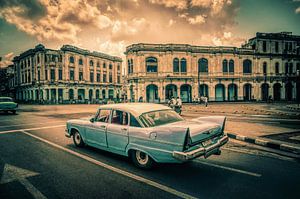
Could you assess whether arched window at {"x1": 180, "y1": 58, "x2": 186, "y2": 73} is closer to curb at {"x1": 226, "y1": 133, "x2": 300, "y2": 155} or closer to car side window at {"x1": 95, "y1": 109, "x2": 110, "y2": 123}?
curb at {"x1": 226, "y1": 133, "x2": 300, "y2": 155}

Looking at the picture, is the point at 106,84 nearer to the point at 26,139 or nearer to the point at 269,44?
the point at 269,44

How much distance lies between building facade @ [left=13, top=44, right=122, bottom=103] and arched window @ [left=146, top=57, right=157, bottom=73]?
1796cm

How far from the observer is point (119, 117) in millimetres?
4895

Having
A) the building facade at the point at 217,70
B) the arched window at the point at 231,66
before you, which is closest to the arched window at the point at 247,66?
the building facade at the point at 217,70

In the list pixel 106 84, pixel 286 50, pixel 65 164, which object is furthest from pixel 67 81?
pixel 286 50

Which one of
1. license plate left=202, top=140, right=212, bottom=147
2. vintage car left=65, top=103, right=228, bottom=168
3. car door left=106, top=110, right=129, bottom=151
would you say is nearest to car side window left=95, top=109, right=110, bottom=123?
vintage car left=65, top=103, right=228, bottom=168

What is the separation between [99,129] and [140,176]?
1.97m

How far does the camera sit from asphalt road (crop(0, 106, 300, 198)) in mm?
3289

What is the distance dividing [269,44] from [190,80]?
745 inches

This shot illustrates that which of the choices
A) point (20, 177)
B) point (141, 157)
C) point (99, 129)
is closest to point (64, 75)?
point (99, 129)

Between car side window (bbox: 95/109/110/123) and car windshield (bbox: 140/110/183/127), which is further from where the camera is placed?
car side window (bbox: 95/109/110/123)

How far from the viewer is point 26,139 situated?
7512 millimetres

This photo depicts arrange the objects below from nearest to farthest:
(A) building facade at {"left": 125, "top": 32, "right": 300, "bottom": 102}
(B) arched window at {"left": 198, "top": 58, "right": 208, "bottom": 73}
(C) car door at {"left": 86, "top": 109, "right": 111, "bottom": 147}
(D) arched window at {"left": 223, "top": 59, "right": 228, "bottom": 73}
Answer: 1. (C) car door at {"left": 86, "top": 109, "right": 111, "bottom": 147}
2. (A) building facade at {"left": 125, "top": 32, "right": 300, "bottom": 102}
3. (B) arched window at {"left": 198, "top": 58, "right": 208, "bottom": 73}
4. (D) arched window at {"left": 223, "top": 59, "right": 228, "bottom": 73}

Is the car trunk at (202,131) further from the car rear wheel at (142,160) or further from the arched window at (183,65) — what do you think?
the arched window at (183,65)
